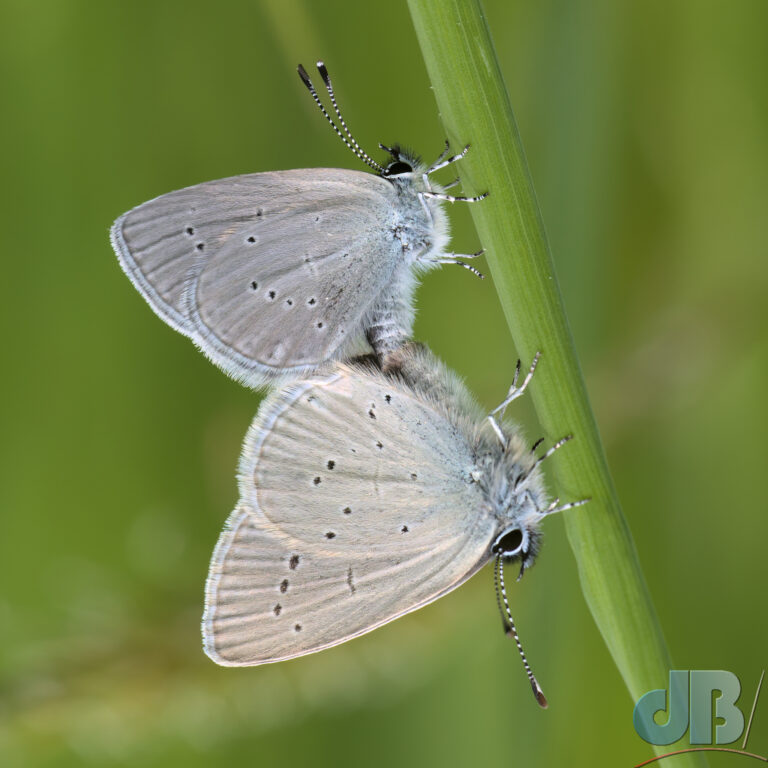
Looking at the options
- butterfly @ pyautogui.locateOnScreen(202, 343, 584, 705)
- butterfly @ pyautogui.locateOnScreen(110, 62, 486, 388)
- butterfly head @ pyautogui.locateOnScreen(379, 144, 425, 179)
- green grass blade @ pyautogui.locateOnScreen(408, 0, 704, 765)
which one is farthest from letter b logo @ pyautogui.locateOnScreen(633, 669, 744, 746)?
butterfly head @ pyautogui.locateOnScreen(379, 144, 425, 179)

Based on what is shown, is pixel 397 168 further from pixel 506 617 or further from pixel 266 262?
pixel 506 617

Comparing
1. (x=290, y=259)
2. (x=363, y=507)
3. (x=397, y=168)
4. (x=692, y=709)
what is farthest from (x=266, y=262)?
(x=692, y=709)

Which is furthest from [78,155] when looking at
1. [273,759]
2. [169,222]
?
[273,759]

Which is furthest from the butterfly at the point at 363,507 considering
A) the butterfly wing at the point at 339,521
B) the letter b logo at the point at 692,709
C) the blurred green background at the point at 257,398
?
the letter b logo at the point at 692,709

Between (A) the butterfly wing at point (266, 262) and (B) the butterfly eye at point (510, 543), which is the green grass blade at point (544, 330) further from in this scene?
(A) the butterfly wing at point (266, 262)

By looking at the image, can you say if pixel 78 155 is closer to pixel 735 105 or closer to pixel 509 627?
pixel 509 627
